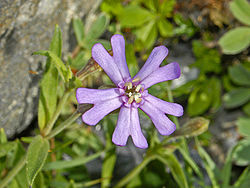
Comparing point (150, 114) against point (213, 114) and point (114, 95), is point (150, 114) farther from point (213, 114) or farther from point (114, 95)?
point (213, 114)

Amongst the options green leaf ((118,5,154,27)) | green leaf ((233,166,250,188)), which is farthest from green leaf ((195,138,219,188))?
green leaf ((118,5,154,27))

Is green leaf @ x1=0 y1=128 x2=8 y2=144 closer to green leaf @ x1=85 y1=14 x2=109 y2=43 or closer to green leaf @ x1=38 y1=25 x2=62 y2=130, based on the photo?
green leaf @ x1=38 y1=25 x2=62 y2=130

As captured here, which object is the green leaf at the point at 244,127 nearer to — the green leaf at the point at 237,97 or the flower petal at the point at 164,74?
the green leaf at the point at 237,97

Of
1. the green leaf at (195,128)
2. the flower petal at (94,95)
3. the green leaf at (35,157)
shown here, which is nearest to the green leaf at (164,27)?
the green leaf at (195,128)

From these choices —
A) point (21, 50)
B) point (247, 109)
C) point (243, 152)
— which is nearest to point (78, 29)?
point (21, 50)

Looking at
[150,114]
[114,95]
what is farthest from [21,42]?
[150,114]

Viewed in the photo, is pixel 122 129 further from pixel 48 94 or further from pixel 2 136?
pixel 2 136
